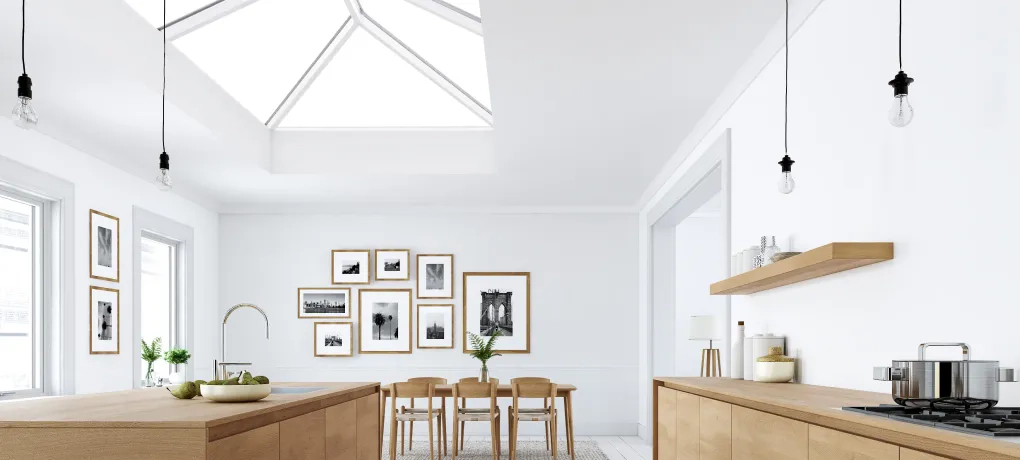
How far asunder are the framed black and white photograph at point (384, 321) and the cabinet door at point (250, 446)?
680 cm

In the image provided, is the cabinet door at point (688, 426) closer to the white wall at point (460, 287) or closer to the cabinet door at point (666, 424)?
the cabinet door at point (666, 424)

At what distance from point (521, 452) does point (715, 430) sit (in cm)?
538

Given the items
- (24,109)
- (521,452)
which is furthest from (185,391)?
(521,452)

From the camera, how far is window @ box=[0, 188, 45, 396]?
594cm

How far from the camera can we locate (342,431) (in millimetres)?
4691

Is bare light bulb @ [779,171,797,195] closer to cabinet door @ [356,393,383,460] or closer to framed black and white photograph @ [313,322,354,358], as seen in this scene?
cabinet door @ [356,393,383,460]

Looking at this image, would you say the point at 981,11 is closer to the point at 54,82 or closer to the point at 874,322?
the point at 874,322

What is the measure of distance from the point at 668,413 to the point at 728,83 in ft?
6.71

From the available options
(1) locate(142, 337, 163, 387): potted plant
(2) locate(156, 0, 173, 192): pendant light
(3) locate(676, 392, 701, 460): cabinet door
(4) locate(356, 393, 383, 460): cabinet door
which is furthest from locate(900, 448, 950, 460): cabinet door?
(1) locate(142, 337, 163, 387): potted plant

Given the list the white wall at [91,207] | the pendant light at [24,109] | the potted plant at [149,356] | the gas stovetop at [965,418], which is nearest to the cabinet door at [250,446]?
the pendant light at [24,109]

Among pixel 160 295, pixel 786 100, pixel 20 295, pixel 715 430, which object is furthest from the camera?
pixel 160 295

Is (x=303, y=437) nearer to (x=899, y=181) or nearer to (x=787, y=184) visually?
(x=787, y=184)

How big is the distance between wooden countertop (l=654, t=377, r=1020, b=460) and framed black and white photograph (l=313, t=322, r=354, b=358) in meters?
6.26

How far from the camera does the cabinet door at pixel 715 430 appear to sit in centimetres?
377
